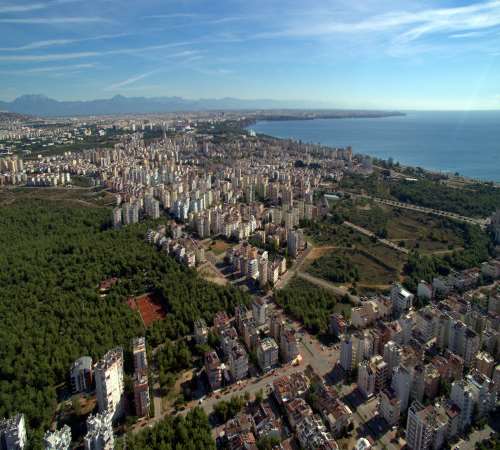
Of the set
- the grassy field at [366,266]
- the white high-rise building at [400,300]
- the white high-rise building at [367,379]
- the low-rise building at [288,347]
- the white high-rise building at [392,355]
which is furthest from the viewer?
the grassy field at [366,266]

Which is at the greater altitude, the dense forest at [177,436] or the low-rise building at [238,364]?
the low-rise building at [238,364]

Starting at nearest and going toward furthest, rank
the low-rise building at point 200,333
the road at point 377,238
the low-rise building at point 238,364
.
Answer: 1. the low-rise building at point 238,364
2. the low-rise building at point 200,333
3. the road at point 377,238

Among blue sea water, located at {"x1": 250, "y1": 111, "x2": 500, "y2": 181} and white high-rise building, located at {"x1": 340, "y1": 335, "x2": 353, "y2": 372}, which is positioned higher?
blue sea water, located at {"x1": 250, "y1": 111, "x2": 500, "y2": 181}

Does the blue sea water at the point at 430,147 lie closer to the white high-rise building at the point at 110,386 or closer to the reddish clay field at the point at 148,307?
the reddish clay field at the point at 148,307

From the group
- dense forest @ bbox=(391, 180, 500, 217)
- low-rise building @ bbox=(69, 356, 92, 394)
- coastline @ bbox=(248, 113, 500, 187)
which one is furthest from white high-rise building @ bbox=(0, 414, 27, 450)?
coastline @ bbox=(248, 113, 500, 187)

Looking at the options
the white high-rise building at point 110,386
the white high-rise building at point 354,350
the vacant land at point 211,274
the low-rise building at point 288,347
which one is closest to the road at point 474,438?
the white high-rise building at point 354,350

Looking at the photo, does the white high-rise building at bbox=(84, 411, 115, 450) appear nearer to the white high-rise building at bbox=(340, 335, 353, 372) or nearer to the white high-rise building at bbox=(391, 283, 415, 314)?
the white high-rise building at bbox=(340, 335, 353, 372)

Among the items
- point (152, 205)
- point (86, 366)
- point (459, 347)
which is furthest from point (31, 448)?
point (152, 205)
